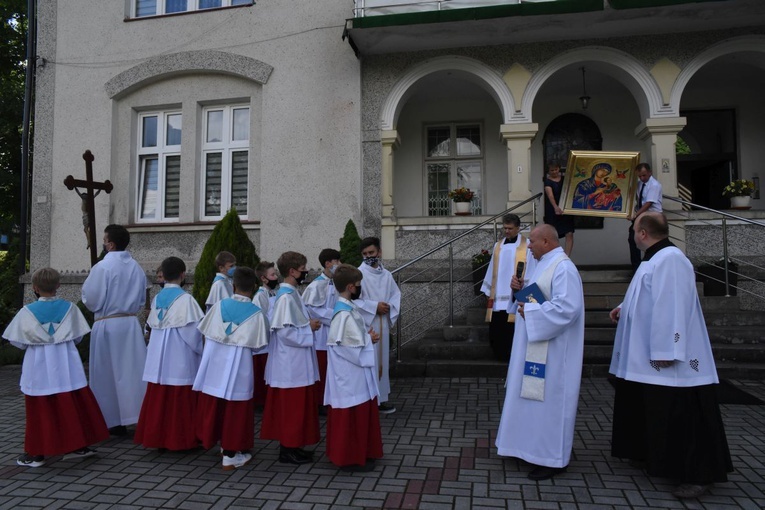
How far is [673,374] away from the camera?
4145mm

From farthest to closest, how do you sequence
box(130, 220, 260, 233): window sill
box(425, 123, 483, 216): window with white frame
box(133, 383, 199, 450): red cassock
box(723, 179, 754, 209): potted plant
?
box(425, 123, 483, 216): window with white frame
box(130, 220, 260, 233): window sill
box(723, 179, 754, 209): potted plant
box(133, 383, 199, 450): red cassock

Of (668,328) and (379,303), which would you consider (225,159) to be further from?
(668,328)

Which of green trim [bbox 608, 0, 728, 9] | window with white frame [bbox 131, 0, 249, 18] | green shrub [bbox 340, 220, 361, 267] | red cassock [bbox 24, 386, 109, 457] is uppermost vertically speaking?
window with white frame [bbox 131, 0, 249, 18]

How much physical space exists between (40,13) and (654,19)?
12.1 metres

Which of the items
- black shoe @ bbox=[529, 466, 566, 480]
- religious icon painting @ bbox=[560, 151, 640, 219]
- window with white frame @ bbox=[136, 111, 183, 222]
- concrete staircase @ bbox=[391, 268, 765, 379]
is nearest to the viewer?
black shoe @ bbox=[529, 466, 566, 480]

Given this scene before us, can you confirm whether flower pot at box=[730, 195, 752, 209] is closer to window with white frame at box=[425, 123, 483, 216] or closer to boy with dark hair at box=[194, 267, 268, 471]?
window with white frame at box=[425, 123, 483, 216]

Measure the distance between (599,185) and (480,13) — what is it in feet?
11.2

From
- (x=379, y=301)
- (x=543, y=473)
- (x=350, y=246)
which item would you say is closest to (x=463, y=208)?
(x=350, y=246)

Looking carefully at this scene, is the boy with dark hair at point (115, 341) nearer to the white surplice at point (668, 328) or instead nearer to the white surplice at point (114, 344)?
the white surplice at point (114, 344)

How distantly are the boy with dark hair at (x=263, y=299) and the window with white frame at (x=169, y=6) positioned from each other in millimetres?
7874

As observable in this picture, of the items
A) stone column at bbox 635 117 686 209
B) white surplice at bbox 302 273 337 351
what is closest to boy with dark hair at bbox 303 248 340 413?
white surplice at bbox 302 273 337 351

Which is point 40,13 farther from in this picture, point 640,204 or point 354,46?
point 640,204

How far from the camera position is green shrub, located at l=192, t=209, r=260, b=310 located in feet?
30.1

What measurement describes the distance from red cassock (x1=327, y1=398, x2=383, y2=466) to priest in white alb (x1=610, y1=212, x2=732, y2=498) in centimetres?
198
